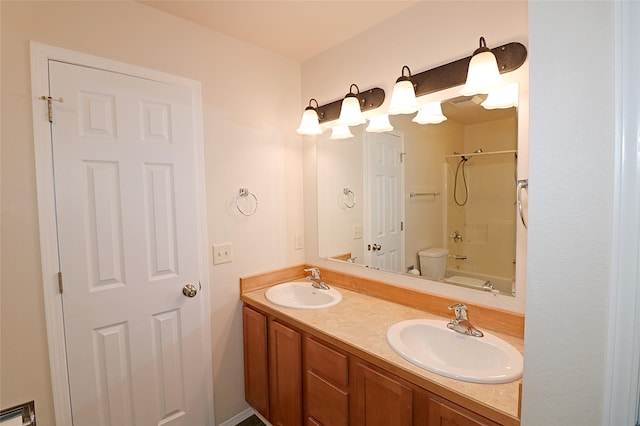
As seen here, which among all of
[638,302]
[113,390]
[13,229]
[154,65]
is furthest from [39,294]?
[638,302]

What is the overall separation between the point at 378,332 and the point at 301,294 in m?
0.82

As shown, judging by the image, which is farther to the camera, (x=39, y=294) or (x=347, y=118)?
(x=347, y=118)

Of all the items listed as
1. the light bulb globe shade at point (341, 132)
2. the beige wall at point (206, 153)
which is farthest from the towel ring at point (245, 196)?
the light bulb globe shade at point (341, 132)

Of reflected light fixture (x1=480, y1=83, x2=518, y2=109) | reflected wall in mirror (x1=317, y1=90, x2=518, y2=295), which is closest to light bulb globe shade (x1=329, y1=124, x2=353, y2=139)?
reflected wall in mirror (x1=317, y1=90, x2=518, y2=295)

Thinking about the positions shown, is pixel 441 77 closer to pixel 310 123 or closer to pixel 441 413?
pixel 310 123

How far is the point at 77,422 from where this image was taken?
4.27 ft

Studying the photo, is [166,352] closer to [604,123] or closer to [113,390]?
[113,390]

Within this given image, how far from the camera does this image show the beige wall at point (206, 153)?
1.15 metres

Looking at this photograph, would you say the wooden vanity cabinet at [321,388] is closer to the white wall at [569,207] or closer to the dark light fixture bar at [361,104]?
the white wall at [569,207]

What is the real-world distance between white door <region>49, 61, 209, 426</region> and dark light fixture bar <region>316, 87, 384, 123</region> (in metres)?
0.86

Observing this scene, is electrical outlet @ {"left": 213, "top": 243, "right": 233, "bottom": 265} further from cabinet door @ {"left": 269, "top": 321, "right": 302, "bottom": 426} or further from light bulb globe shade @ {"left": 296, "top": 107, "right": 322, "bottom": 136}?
light bulb globe shade @ {"left": 296, "top": 107, "right": 322, "bottom": 136}

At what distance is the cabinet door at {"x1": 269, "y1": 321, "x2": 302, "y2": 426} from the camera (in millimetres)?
1468

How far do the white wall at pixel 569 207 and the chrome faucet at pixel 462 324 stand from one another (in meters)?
0.59

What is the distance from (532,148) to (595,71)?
6.4 inches
